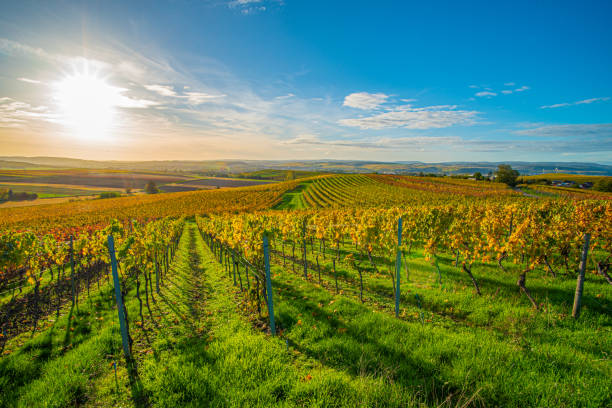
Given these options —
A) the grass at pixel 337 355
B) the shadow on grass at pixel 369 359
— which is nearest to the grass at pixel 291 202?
the grass at pixel 337 355

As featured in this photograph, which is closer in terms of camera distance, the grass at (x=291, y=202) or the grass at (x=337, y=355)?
the grass at (x=337, y=355)

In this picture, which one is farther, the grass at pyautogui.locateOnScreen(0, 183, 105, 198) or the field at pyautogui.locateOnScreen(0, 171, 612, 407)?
the grass at pyautogui.locateOnScreen(0, 183, 105, 198)

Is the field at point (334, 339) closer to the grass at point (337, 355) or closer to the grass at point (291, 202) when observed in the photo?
the grass at point (337, 355)

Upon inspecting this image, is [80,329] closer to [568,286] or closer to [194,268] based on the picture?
[194,268]

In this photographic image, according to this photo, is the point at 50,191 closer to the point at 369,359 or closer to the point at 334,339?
the point at 334,339

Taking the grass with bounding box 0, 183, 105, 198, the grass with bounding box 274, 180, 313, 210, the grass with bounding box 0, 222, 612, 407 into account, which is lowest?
the grass with bounding box 0, 183, 105, 198

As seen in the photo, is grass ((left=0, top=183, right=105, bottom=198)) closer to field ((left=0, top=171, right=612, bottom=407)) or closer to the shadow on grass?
field ((left=0, top=171, right=612, bottom=407))

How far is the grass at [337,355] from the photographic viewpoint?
3.38 metres

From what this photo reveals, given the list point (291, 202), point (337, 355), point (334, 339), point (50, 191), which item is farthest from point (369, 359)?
point (50, 191)

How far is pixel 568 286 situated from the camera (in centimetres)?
669

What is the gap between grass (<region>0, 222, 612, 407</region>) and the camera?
3.38 metres

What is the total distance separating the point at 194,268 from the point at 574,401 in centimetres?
1445

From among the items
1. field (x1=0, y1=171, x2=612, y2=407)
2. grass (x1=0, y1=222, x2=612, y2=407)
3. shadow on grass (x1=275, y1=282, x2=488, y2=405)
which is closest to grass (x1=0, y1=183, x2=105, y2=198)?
field (x1=0, y1=171, x2=612, y2=407)

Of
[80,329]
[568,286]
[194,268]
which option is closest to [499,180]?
[568,286]
